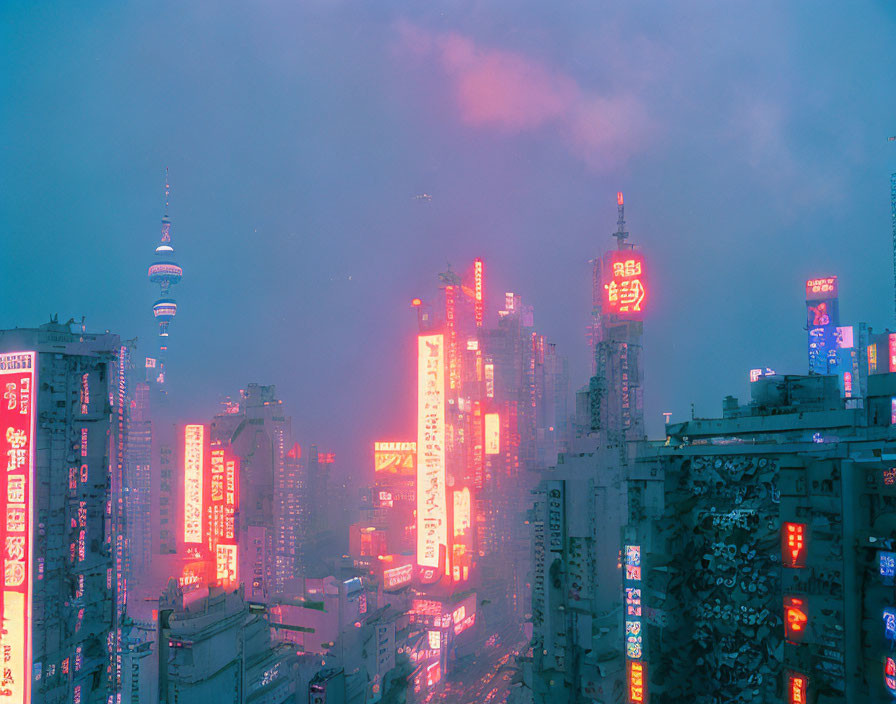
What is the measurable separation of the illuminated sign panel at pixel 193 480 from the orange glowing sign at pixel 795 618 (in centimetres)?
3159

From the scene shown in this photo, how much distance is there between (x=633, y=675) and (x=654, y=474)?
16.6 ft

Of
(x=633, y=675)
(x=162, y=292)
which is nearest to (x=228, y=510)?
(x=633, y=675)

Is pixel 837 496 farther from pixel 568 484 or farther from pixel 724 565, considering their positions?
pixel 568 484

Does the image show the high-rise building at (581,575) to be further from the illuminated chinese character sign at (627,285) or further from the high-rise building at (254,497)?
the high-rise building at (254,497)

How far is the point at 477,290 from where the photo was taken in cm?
6169

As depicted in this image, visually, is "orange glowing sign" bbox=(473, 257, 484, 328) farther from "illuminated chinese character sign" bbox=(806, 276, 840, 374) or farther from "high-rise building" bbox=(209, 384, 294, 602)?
"illuminated chinese character sign" bbox=(806, 276, 840, 374)

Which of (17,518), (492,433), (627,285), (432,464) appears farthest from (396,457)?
(17,518)

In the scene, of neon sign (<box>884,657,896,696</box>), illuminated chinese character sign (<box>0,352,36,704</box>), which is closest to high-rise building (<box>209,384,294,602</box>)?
illuminated chinese character sign (<box>0,352,36,704</box>)

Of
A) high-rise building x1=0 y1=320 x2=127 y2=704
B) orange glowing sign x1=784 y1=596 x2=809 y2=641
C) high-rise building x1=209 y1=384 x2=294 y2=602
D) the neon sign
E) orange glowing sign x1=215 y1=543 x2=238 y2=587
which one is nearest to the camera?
the neon sign

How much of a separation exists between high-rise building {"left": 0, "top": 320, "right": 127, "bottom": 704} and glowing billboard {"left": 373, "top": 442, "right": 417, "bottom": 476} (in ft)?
123

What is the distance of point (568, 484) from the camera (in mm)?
21953

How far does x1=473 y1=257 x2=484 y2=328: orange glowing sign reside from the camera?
196ft

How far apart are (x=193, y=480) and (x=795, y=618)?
32.8 metres

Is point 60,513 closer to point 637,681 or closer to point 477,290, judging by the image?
point 637,681
